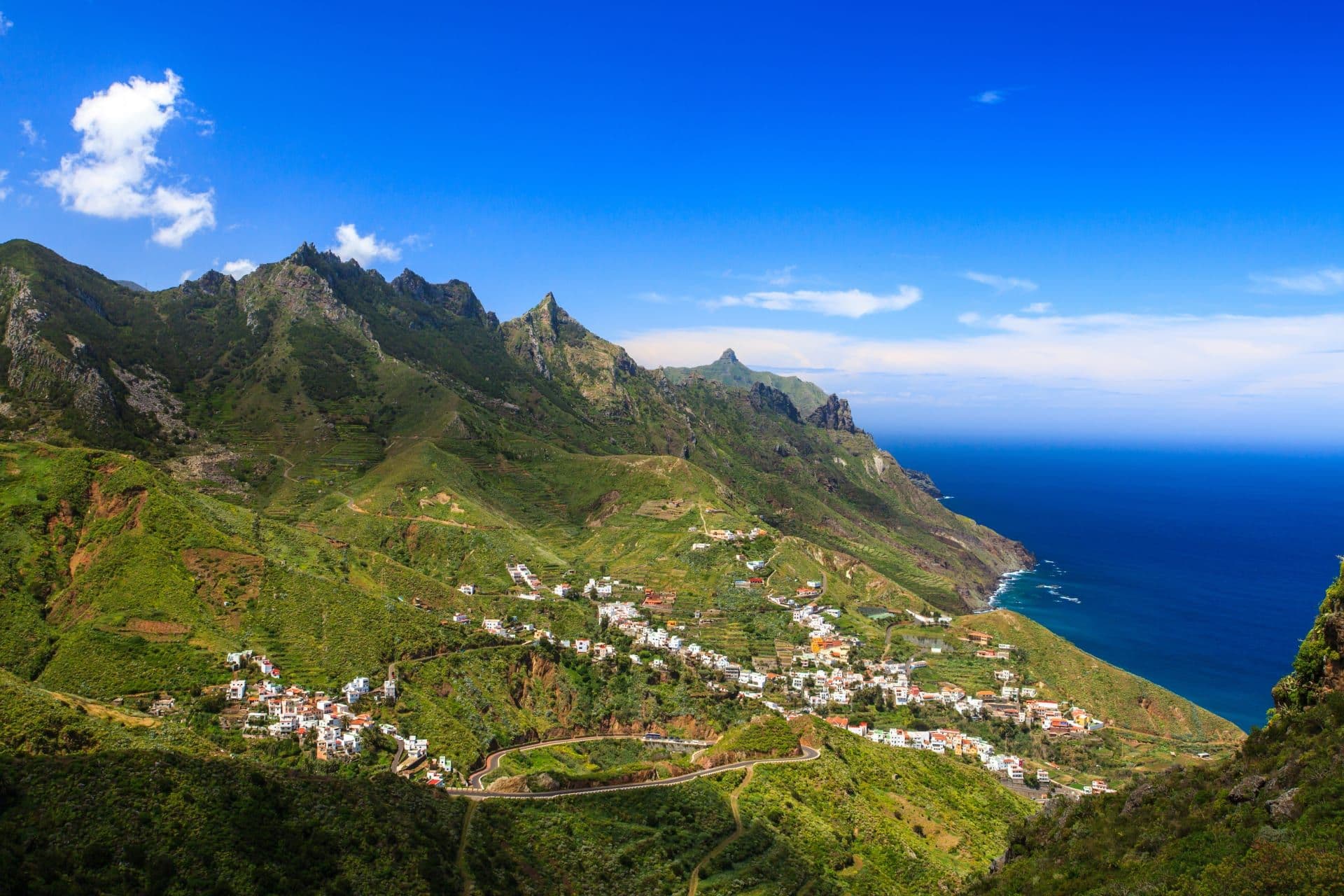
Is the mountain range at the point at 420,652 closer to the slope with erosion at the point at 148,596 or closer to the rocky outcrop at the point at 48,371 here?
the slope with erosion at the point at 148,596

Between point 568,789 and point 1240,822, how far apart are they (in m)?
36.9

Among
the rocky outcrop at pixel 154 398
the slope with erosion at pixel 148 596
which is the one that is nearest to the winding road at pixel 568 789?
the slope with erosion at pixel 148 596

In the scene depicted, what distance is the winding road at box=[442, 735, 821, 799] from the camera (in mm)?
45688

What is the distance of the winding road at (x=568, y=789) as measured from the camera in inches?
1799

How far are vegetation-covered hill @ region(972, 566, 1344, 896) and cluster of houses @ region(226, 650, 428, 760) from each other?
44112mm

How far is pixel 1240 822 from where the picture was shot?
74.2 ft

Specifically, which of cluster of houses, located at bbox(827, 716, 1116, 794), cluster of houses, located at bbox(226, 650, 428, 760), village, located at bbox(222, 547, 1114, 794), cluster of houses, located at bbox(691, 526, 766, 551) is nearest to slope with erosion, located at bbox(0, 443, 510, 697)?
cluster of houses, located at bbox(226, 650, 428, 760)

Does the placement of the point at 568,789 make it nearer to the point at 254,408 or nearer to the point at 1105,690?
the point at 1105,690

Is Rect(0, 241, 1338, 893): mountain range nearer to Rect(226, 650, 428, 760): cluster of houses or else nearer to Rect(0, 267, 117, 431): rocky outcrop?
Rect(0, 267, 117, 431): rocky outcrop

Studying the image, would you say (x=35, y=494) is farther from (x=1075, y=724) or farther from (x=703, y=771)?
(x=1075, y=724)

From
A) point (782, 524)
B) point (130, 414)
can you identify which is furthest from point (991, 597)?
point (130, 414)

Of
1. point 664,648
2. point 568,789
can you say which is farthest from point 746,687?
point 568,789

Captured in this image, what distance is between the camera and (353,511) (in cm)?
12656

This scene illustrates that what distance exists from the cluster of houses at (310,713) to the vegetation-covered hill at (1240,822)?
145 feet
